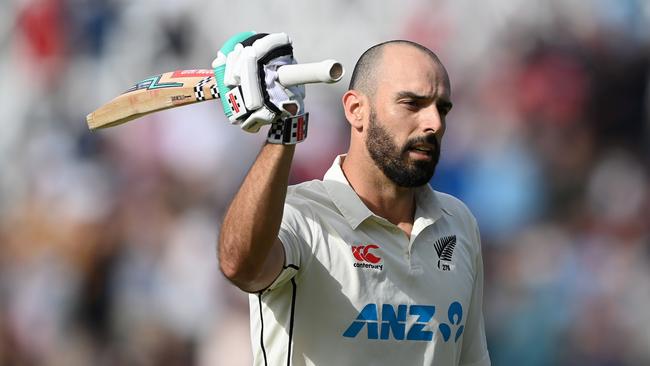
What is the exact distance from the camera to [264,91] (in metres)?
2.27

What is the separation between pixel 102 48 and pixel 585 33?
2.17m

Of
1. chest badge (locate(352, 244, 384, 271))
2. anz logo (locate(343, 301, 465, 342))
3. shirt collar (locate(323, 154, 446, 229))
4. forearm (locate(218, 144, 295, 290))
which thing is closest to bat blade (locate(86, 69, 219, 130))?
forearm (locate(218, 144, 295, 290))

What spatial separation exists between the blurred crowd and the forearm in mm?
1893

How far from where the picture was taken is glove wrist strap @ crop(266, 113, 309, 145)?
228 centimetres

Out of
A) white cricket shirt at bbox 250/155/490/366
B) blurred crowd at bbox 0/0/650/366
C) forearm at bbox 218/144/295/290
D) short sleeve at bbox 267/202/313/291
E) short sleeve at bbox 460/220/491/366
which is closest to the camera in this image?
forearm at bbox 218/144/295/290

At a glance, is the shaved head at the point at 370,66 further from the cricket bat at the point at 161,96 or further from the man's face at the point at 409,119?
the cricket bat at the point at 161,96

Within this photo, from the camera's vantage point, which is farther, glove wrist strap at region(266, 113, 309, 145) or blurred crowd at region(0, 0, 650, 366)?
blurred crowd at region(0, 0, 650, 366)

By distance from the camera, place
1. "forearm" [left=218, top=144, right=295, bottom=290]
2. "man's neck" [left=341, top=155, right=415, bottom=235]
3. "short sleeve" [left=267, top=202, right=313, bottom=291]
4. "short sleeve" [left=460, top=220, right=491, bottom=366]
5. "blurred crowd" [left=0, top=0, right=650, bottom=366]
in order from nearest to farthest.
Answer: "forearm" [left=218, top=144, right=295, bottom=290] < "short sleeve" [left=267, top=202, right=313, bottom=291] < "man's neck" [left=341, top=155, right=415, bottom=235] < "short sleeve" [left=460, top=220, right=491, bottom=366] < "blurred crowd" [left=0, top=0, right=650, bottom=366]

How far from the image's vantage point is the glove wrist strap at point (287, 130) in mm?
2279

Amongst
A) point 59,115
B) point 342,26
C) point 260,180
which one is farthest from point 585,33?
point 260,180

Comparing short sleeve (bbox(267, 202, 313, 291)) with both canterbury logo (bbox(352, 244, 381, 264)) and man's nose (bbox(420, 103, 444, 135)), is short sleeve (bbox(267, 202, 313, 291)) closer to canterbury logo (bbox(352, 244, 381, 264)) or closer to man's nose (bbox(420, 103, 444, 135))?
canterbury logo (bbox(352, 244, 381, 264))

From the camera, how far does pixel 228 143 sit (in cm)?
430

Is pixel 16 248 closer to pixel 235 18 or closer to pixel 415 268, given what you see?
pixel 235 18

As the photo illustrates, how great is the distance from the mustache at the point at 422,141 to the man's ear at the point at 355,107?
0.19m
